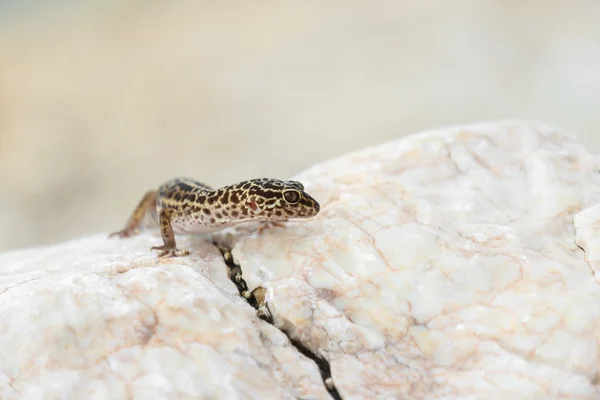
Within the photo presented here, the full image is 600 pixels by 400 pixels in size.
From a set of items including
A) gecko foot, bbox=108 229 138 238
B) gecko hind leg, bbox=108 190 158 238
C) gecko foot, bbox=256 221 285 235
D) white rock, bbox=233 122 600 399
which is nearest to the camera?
white rock, bbox=233 122 600 399

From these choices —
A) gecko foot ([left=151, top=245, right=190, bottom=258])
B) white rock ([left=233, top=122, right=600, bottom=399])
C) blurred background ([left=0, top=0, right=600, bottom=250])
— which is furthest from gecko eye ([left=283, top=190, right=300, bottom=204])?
blurred background ([left=0, top=0, right=600, bottom=250])

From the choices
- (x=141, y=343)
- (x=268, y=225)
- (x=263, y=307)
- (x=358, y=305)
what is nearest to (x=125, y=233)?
(x=268, y=225)

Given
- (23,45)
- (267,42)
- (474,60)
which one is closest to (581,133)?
(474,60)

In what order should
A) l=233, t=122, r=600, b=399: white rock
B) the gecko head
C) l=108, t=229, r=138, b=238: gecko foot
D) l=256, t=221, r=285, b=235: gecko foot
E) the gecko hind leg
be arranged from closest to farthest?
l=233, t=122, r=600, b=399: white rock < the gecko head < l=256, t=221, r=285, b=235: gecko foot < l=108, t=229, r=138, b=238: gecko foot < the gecko hind leg

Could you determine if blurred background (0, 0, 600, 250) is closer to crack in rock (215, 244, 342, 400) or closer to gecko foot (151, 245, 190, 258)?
gecko foot (151, 245, 190, 258)

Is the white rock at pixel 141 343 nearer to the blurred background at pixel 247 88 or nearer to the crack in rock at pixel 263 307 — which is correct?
the crack in rock at pixel 263 307

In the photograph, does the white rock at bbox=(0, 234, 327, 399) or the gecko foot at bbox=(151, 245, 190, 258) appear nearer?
the white rock at bbox=(0, 234, 327, 399)

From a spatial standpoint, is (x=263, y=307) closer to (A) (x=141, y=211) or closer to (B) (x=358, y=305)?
(B) (x=358, y=305)
